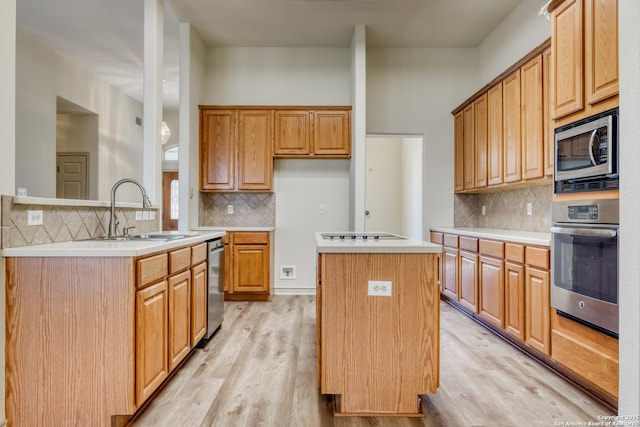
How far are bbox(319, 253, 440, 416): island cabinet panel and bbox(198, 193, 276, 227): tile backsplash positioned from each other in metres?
2.94

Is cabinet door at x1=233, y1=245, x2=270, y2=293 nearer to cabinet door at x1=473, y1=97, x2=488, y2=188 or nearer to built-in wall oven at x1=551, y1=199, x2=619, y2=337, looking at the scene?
cabinet door at x1=473, y1=97, x2=488, y2=188

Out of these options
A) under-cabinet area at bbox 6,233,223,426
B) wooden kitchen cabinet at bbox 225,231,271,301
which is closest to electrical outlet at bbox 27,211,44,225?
under-cabinet area at bbox 6,233,223,426

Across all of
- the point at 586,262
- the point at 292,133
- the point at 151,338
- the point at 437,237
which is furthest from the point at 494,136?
the point at 151,338

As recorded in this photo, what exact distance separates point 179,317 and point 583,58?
2.78 m

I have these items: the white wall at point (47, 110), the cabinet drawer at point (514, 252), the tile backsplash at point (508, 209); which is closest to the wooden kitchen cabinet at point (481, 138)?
the tile backsplash at point (508, 209)

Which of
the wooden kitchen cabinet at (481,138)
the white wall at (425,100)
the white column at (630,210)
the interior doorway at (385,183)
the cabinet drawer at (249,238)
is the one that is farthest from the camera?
the interior doorway at (385,183)

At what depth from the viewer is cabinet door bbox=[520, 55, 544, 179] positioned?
2783 millimetres

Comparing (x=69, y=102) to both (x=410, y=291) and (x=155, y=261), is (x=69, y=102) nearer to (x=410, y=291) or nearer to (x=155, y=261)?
(x=155, y=261)

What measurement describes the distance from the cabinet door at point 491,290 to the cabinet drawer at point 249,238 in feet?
7.66

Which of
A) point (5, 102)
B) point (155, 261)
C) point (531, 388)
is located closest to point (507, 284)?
point (531, 388)

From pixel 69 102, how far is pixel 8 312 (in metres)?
4.73

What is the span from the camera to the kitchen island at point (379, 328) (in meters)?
1.80

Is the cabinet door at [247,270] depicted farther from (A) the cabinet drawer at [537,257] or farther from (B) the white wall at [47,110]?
(B) the white wall at [47,110]

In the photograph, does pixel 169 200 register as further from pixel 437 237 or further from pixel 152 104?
pixel 437 237
